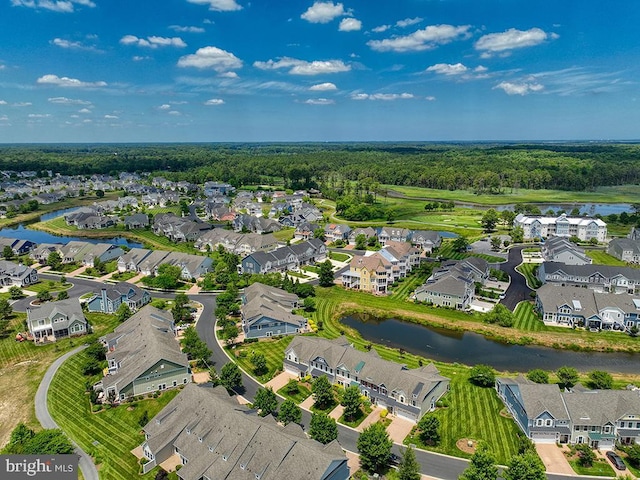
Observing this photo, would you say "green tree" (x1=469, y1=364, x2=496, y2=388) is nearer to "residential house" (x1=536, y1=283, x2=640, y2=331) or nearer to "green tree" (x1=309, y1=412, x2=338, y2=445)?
"green tree" (x1=309, y1=412, x2=338, y2=445)

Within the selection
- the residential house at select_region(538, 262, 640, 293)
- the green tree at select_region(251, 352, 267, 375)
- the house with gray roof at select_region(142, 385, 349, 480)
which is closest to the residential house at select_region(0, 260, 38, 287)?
the green tree at select_region(251, 352, 267, 375)

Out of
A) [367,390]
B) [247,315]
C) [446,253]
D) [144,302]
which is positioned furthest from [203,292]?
[446,253]

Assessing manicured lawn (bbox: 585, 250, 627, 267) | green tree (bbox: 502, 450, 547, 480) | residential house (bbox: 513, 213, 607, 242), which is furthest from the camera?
residential house (bbox: 513, 213, 607, 242)

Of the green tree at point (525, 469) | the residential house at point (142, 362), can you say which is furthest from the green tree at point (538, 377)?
the residential house at point (142, 362)

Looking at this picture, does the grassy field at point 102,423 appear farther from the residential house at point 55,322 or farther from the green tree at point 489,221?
the green tree at point 489,221

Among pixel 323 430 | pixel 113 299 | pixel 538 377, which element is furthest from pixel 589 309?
pixel 113 299

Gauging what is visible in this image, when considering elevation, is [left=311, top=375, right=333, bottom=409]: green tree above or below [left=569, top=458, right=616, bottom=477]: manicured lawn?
above
